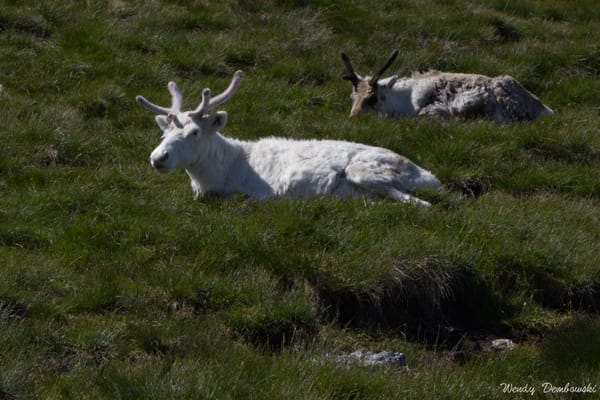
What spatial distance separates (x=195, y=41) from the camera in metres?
17.2

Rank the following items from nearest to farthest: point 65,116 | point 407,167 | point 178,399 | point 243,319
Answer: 1. point 178,399
2. point 243,319
3. point 407,167
4. point 65,116

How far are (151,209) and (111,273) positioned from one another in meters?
1.65

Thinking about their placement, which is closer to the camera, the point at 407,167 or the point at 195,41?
the point at 407,167

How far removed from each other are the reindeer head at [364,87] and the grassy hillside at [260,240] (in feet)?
0.77

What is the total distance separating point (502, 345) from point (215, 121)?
4.36 metres

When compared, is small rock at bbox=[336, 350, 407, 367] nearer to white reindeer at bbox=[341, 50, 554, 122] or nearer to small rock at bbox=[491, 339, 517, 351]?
small rock at bbox=[491, 339, 517, 351]

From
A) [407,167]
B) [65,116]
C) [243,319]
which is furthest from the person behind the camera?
[65,116]

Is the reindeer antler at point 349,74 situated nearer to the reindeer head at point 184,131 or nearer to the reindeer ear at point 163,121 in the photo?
the reindeer head at point 184,131

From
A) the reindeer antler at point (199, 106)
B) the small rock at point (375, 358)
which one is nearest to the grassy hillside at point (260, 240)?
the small rock at point (375, 358)

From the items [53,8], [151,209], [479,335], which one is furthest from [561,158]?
[53,8]

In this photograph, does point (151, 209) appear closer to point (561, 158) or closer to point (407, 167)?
point (407, 167)

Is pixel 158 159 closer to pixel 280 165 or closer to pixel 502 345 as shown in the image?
pixel 280 165
